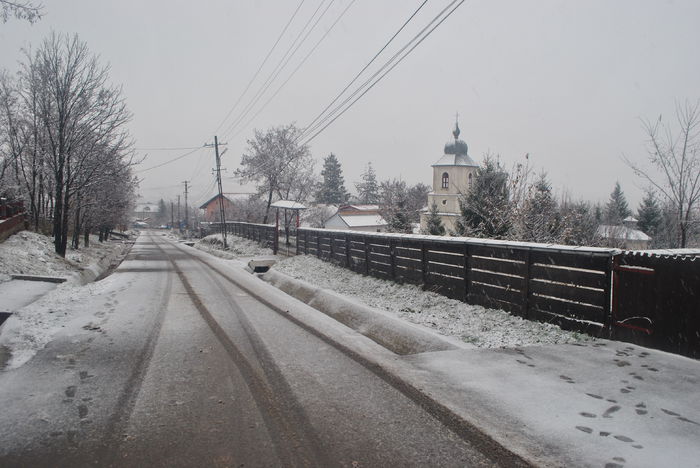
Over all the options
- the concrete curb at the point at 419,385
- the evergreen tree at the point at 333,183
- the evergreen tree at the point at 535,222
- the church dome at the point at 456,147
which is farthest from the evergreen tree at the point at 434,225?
the evergreen tree at the point at 333,183

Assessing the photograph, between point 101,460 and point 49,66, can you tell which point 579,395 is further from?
point 49,66

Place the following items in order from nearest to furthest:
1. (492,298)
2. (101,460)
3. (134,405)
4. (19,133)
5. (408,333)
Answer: (101,460), (134,405), (408,333), (492,298), (19,133)

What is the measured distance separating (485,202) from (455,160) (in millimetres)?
53602

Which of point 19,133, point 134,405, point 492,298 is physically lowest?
point 134,405

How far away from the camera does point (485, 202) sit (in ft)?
59.9

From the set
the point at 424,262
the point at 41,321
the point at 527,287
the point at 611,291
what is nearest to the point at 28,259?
the point at 41,321

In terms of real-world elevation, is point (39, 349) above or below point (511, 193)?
below

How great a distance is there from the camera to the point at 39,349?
249 inches

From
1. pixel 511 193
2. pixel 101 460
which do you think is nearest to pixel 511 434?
pixel 101 460

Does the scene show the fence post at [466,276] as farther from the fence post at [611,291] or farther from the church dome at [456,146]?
the church dome at [456,146]

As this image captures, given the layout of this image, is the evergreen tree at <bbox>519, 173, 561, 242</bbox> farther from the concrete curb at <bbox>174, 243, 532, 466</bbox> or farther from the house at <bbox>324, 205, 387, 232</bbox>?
the house at <bbox>324, 205, 387, 232</bbox>

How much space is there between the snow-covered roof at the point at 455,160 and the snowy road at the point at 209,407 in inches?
2566

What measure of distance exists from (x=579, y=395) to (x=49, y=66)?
920 inches

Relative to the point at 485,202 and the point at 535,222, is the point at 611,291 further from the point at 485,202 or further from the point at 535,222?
the point at 485,202
